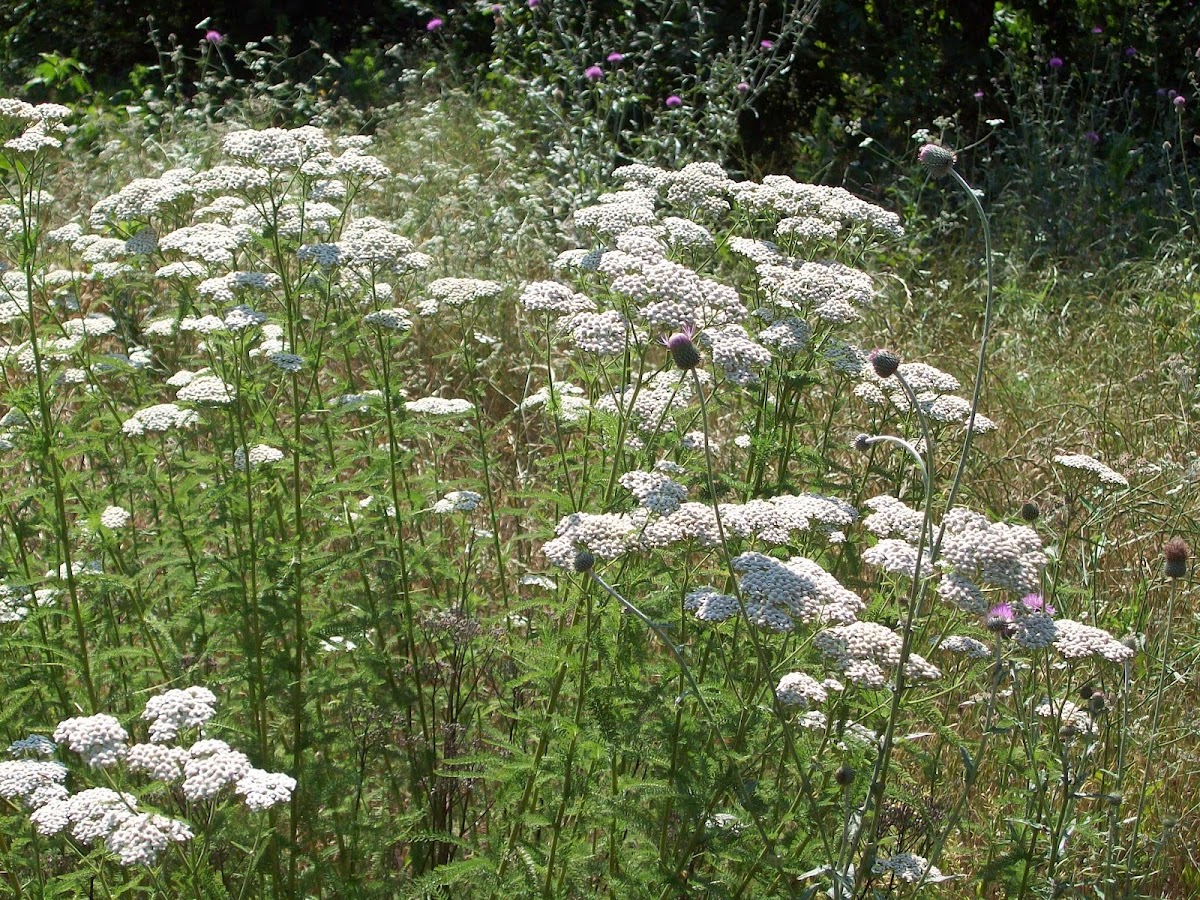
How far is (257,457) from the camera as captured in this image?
3197mm

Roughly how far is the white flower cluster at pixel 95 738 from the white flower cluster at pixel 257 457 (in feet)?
3.14

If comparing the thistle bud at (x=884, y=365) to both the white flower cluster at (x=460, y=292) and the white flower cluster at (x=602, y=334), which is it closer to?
the white flower cluster at (x=602, y=334)

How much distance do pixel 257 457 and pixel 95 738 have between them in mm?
1050

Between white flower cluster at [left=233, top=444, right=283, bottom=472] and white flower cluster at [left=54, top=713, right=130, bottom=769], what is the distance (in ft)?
3.14

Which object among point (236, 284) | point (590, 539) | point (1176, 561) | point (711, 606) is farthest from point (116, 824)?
point (1176, 561)

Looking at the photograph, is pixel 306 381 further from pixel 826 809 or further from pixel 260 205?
pixel 826 809

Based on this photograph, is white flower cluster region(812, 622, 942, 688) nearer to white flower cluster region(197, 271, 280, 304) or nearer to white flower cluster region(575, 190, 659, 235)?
white flower cluster region(575, 190, 659, 235)

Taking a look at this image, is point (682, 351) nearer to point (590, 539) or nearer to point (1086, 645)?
point (590, 539)

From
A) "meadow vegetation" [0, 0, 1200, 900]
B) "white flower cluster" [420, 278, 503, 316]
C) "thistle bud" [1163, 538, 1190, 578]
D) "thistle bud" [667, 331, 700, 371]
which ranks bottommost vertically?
"meadow vegetation" [0, 0, 1200, 900]

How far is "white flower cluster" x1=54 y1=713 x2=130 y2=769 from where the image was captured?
7.36ft

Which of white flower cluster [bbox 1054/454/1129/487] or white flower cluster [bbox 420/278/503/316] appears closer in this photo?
white flower cluster [bbox 1054/454/1129/487]

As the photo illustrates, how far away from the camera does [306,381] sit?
5.03 m

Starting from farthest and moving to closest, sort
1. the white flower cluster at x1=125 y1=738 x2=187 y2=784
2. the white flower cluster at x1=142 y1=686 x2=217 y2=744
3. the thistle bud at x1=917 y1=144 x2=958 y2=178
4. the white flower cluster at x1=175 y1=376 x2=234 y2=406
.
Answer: the white flower cluster at x1=175 y1=376 x2=234 y2=406 → the thistle bud at x1=917 y1=144 x2=958 y2=178 → the white flower cluster at x1=142 y1=686 x2=217 y2=744 → the white flower cluster at x1=125 y1=738 x2=187 y2=784

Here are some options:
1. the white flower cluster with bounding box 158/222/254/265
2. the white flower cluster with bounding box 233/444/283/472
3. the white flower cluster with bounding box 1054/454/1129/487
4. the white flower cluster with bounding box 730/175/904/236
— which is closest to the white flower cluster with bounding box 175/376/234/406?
the white flower cluster with bounding box 233/444/283/472
